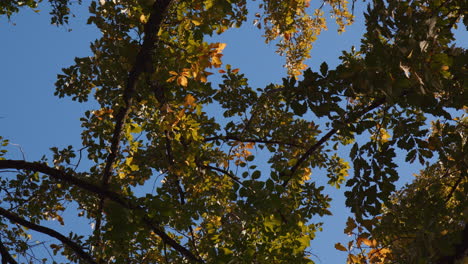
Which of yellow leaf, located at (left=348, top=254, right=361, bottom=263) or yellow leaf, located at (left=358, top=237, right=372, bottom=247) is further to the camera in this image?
yellow leaf, located at (left=348, top=254, right=361, bottom=263)

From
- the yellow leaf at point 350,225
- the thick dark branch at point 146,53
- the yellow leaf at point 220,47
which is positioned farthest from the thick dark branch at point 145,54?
the yellow leaf at point 350,225

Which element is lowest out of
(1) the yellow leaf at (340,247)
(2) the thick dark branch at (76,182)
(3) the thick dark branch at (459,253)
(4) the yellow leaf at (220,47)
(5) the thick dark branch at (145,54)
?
(3) the thick dark branch at (459,253)

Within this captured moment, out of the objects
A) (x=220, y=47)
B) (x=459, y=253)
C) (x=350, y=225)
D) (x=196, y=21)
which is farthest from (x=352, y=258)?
(x=196, y=21)

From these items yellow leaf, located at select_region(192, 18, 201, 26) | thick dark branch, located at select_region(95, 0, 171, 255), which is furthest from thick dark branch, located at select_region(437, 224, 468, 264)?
thick dark branch, located at select_region(95, 0, 171, 255)

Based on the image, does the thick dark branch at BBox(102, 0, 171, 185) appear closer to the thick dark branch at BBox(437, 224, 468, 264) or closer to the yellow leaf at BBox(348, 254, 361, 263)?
the yellow leaf at BBox(348, 254, 361, 263)

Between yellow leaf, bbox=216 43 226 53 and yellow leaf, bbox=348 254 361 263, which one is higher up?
yellow leaf, bbox=216 43 226 53

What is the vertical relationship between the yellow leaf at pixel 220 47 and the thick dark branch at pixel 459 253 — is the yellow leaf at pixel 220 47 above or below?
above

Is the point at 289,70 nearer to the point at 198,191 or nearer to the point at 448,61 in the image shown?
the point at 198,191

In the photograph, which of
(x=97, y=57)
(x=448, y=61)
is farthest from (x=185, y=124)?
(x=448, y=61)

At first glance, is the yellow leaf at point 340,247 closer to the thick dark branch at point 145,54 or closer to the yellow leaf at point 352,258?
the yellow leaf at point 352,258

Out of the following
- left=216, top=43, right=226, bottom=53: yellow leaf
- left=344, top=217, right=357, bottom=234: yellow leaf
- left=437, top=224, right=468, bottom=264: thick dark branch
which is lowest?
left=437, top=224, right=468, bottom=264: thick dark branch

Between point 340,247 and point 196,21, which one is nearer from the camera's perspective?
point 340,247

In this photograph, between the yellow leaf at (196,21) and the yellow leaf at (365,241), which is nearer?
the yellow leaf at (365,241)

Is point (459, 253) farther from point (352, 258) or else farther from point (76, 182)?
point (76, 182)
